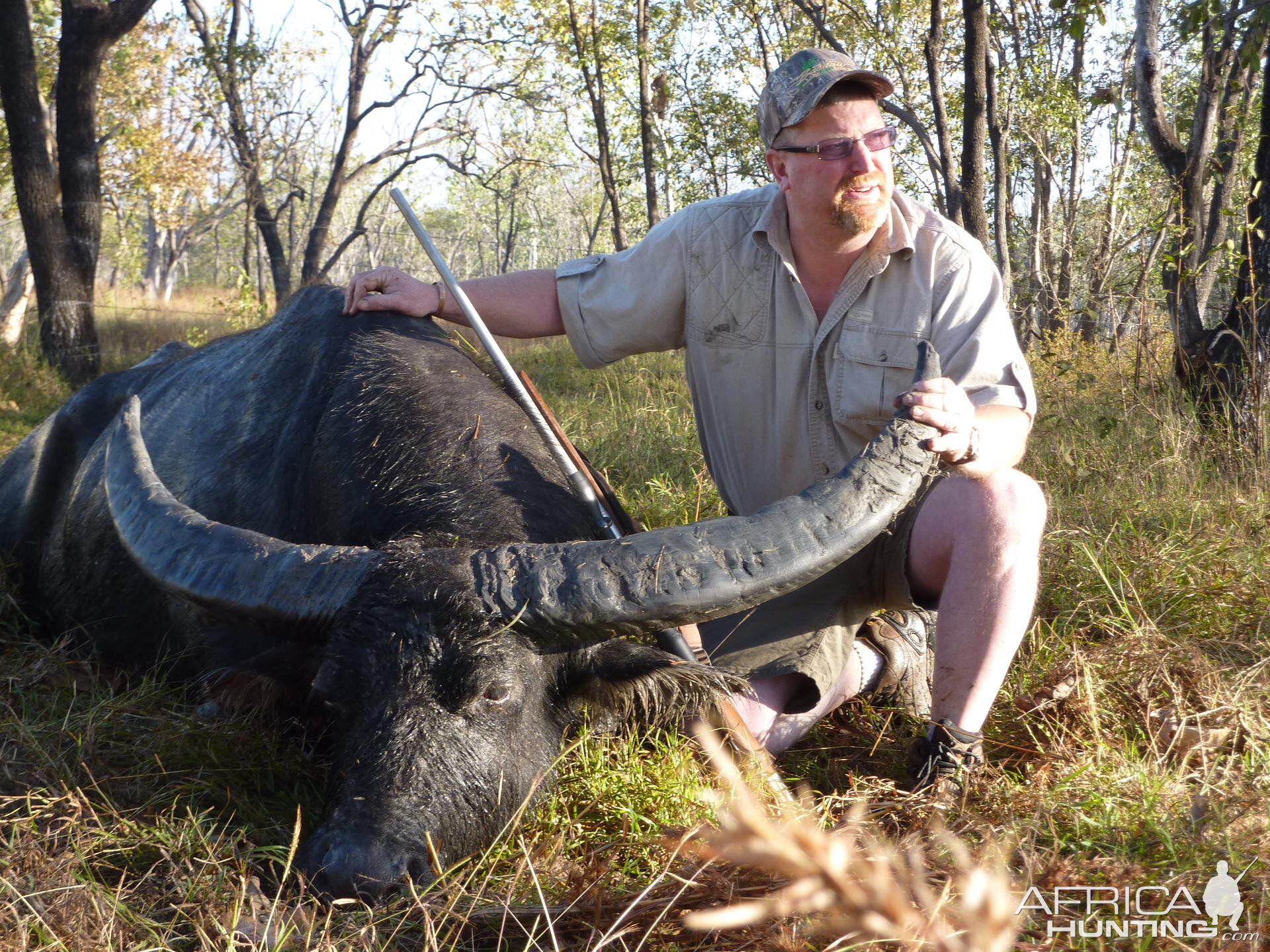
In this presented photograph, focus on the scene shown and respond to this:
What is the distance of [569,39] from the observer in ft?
56.7

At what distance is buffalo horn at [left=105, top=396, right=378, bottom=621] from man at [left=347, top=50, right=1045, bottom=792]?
1.16 m

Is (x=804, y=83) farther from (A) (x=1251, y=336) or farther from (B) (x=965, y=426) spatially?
(A) (x=1251, y=336)

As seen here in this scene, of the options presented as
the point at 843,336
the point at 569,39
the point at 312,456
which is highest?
the point at 569,39

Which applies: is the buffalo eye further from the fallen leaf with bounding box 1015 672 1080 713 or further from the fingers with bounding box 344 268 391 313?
the fingers with bounding box 344 268 391 313

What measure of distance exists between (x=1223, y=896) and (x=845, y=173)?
214cm

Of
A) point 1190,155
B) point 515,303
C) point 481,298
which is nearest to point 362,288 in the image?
point 481,298

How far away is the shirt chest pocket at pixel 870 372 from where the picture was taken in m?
3.19

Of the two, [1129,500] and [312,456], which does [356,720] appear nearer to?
[312,456]

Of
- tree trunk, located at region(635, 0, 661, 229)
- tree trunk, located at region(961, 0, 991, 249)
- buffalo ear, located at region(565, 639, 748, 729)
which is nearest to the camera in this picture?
buffalo ear, located at region(565, 639, 748, 729)

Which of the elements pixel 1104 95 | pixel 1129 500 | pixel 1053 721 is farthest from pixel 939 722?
pixel 1104 95

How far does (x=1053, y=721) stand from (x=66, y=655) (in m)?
3.38

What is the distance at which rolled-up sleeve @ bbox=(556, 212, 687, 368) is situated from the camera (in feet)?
11.7

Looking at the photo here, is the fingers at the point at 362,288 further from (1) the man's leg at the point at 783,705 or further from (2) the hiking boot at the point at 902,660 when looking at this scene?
(2) the hiking boot at the point at 902,660

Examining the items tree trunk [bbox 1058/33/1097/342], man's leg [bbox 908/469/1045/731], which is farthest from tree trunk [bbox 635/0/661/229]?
man's leg [bbox 908/469/1045/731]
